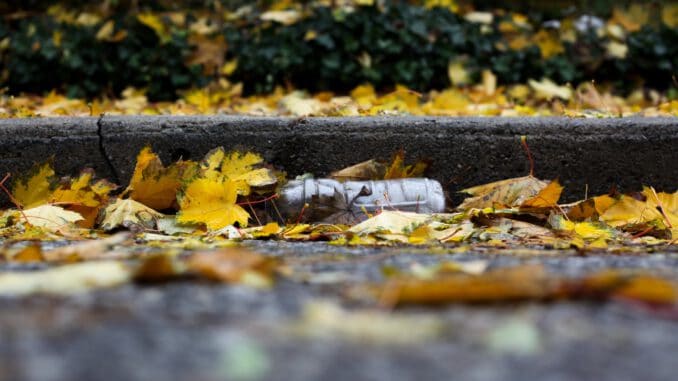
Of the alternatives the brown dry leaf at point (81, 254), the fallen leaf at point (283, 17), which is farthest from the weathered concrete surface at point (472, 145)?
the fallen leaf at point (283, 17)

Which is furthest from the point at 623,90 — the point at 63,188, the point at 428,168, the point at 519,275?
the point at 519,275

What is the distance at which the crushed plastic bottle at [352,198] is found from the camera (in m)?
2.36

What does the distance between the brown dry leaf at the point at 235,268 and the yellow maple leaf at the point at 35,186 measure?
1.41 m

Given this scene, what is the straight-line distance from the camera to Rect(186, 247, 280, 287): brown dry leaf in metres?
1.05

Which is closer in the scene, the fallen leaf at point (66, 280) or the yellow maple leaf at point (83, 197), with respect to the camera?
the fallen leaf at point (66, 280)

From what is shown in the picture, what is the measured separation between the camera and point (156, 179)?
7.59 ft

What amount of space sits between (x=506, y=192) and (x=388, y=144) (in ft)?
1.32

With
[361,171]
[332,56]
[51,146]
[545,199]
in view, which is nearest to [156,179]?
[51,146]

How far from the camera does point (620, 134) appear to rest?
2.61 meters

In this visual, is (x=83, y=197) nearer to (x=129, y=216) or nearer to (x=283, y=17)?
(x=129, y=216)

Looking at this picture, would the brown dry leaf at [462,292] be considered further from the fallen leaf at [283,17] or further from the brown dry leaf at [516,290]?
the fallen leaf at [283,17]

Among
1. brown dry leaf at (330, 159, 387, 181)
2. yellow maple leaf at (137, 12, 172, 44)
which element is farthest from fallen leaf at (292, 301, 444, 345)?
yellow maple leaf at (137, 12, 172, 44)

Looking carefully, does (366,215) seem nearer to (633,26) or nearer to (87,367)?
(87,367)

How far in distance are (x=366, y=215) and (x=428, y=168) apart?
0.36 meters
